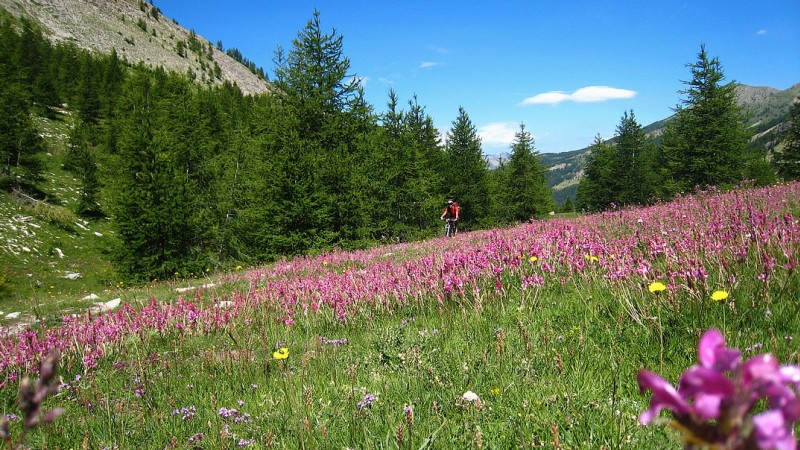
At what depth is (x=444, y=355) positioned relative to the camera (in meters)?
3.46

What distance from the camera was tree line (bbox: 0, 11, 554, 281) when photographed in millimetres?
17469

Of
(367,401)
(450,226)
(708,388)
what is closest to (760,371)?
(708,388)

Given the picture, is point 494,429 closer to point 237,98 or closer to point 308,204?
point 308,204

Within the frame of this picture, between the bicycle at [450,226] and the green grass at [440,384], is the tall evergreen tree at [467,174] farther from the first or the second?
the green grass at [440,384]

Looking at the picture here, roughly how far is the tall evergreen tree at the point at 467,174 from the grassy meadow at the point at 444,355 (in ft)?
92.1

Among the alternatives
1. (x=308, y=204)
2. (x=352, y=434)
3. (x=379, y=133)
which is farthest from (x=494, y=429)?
(x=379, y=133)

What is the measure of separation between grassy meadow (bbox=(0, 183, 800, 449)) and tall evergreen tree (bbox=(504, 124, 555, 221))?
34.4m

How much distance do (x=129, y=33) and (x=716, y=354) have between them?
5223 inches

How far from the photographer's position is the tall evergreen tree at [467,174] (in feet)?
111

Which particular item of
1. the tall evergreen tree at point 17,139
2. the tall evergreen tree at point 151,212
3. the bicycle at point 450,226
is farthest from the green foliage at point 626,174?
A: the tall evergreen tree at point 17,139

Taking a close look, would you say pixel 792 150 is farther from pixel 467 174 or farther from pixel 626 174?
pixel 467 174

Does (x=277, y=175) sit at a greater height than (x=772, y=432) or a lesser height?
greater

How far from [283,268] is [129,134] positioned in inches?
461

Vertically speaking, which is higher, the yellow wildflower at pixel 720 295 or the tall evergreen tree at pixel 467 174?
the tall evergreen tree at pixel 467 174
